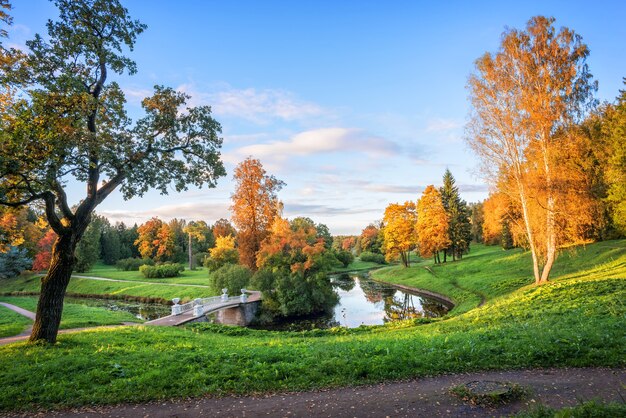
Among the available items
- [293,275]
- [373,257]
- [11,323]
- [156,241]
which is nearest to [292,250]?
[293,275]

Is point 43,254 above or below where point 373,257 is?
above

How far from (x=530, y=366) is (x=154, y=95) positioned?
561 inches

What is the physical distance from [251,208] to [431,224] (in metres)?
24.7

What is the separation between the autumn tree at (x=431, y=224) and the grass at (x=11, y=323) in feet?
135

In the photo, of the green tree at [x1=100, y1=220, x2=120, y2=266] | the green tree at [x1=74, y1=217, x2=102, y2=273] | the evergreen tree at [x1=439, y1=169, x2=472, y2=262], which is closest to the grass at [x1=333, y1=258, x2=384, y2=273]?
the evergreen tree at [x1=439, y1=169, x2=472, y2=262]

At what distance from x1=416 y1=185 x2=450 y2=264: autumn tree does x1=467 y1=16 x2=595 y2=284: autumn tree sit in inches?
1017

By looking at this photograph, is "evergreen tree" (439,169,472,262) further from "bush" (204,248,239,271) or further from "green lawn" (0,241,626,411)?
"green lawn" (0,241,626,411)

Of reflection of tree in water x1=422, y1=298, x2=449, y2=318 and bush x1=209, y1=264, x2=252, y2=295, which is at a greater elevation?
bush x1=209, y1=264, x2=252, y2=295

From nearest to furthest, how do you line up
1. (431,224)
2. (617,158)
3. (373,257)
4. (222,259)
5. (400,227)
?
(617,158)
(222,259)
(431,224)
(400,227)
(373,257)

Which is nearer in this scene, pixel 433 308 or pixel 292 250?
pixel 292 250

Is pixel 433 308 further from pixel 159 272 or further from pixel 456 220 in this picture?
pixel 159 272

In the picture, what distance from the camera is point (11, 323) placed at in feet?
63.4

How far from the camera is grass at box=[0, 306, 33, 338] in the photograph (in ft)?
55.0

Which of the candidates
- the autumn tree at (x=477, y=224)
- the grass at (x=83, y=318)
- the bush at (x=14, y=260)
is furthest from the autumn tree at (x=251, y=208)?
the autumn tree at (x=477, y=224)
